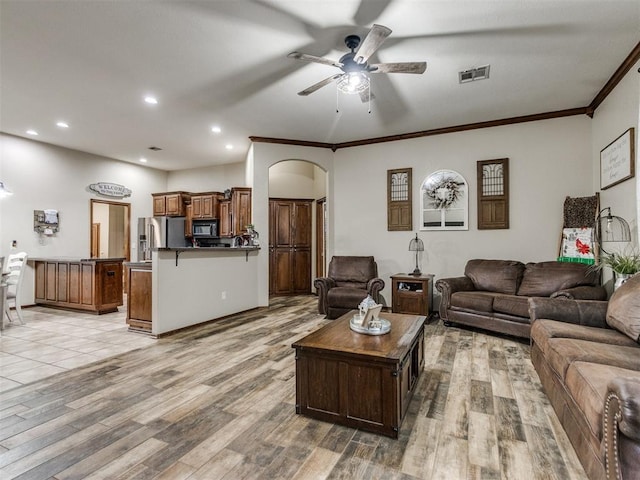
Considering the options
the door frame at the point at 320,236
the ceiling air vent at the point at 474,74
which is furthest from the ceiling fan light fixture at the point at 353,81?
the door frame at the point at 320,236

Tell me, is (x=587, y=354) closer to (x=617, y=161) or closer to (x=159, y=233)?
(x=617, y=161)

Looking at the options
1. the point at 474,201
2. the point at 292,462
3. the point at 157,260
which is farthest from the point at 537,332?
the point at 157,260

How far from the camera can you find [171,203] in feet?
24.2

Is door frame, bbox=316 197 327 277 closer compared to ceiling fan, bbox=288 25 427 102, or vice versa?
ceiling fan, bbox=288 25 427 102

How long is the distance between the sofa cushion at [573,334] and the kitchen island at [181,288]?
3790 mm

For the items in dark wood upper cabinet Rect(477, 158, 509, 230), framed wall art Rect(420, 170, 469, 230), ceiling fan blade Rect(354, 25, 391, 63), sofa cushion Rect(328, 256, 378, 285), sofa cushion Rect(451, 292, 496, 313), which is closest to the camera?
ceiling fan blade Rect(354, 25, 391, 63)

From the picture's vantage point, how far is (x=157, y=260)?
149 inches

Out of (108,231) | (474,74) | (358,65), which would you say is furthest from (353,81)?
(108,231)

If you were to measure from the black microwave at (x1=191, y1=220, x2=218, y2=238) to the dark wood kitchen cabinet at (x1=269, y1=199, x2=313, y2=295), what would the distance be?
1.23 metres

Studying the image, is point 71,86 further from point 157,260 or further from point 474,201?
point 474,201

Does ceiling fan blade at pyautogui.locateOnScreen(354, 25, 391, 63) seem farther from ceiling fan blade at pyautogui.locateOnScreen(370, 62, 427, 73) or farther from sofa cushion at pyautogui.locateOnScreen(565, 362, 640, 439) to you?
sofa cushion at pyautogui.locateOnScreen(565, 362, 640, 439)

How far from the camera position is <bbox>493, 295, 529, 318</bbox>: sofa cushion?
361cm

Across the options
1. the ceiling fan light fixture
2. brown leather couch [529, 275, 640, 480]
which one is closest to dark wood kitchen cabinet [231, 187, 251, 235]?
the ceiling fan light fixture

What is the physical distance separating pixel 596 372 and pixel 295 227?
6.02 metres
